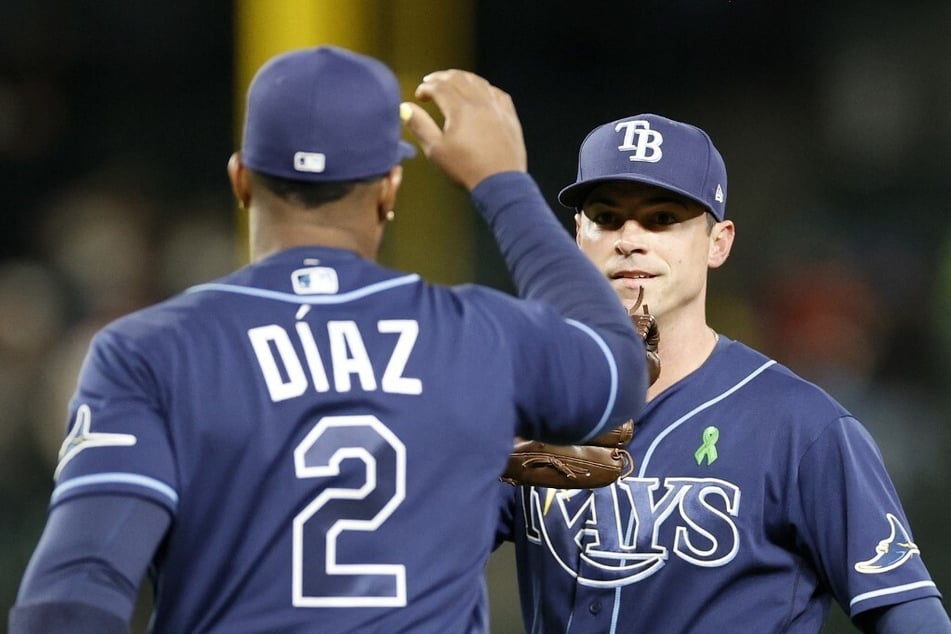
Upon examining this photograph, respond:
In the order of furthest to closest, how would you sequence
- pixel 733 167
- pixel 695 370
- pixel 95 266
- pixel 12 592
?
pixel 733 167 → pixel 95 266 → pixel 12 592 → pixel 695 370

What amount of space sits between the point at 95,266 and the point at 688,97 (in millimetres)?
3027

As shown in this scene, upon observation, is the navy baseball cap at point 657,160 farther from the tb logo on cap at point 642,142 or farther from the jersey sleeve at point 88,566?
the jersey sleeve at point 88,566

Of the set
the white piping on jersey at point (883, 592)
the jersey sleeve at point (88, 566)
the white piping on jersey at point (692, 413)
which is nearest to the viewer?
the jersey sleeve at point (88, 566)

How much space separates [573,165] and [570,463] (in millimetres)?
4824

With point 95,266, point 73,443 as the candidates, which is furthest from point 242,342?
point 95,266

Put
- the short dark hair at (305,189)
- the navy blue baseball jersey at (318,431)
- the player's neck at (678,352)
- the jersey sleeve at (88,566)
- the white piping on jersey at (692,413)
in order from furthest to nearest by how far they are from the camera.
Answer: the player's neck at (678,352)
the white piping on jersey at (692,413)
the short dark hair at (305,189)
the navy blue baseball jersey at (318,431)
the jersey sleeve at (88,566)

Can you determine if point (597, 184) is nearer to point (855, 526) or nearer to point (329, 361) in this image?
point (855, 526)

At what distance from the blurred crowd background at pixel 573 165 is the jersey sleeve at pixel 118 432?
4.31m

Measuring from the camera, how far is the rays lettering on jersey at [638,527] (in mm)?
2441

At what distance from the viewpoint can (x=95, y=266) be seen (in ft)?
21.2

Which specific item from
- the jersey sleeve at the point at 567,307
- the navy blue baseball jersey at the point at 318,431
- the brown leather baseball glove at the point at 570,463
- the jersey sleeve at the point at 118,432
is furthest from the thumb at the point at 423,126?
the brown leather baseball glove at the point at 570,463

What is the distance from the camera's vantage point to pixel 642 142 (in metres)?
2.68

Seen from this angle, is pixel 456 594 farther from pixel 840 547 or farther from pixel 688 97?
pixel 688 97

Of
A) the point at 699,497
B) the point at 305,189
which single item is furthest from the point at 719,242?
the point at 305,189
